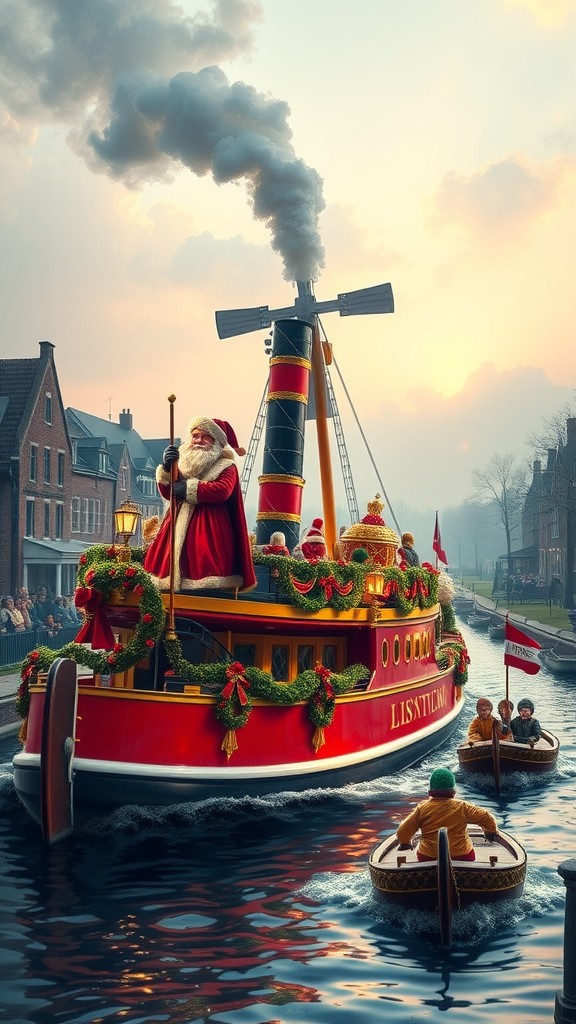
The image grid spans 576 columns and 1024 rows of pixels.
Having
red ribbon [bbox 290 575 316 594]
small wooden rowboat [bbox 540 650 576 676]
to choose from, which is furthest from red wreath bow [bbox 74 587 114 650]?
small wooden rowboat [bbox 540 650 576 676]

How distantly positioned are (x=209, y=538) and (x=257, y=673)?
2159 mm

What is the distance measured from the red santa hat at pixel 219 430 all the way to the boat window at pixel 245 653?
3105mm

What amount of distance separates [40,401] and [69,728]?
118 feet

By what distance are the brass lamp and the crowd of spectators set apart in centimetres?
1588

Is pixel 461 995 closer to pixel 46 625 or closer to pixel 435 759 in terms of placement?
pixel 435 759

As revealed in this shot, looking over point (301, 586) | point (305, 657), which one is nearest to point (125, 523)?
point (301, 586)

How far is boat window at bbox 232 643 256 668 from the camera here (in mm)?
15469

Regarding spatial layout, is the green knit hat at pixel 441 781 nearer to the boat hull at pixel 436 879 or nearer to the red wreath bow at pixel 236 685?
the boat hull at pixel 436 879

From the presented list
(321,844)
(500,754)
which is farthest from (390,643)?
(321,844)

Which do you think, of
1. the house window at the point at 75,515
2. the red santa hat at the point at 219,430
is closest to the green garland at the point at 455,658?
the red santa hat at the point at 219,430

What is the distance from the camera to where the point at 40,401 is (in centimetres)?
4656

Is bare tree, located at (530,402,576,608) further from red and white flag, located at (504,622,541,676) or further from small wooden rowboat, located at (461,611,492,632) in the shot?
red and white flag, located at (504,622,541,676)

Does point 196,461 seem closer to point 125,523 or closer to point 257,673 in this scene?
point 125,523

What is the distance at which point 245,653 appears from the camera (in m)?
15.6
